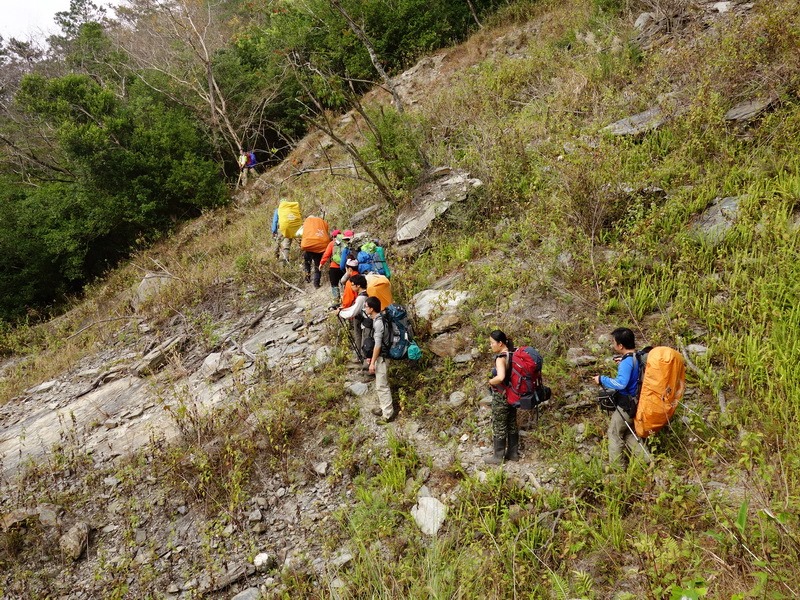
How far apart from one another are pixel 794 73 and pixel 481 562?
746 cm

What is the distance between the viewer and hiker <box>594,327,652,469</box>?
373 centimetres

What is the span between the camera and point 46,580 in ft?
15.0

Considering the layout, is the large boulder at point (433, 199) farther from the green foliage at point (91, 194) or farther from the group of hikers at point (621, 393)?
the green foliage at point (91, 194)

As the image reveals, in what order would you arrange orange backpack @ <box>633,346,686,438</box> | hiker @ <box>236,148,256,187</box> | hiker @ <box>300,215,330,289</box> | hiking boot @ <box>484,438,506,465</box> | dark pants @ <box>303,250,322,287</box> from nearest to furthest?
orange backpack @ <box>633,346,686,438</box> < hiking boot @ <box>484,438,506,465</box> < hiker @ <box>300,215,330,289</box> < dark pants @ <box>303,250,322,287</box> < hiker @ <box>236,148,256,187</box>

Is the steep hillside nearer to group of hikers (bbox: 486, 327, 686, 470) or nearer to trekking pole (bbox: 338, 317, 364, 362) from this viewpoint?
trekking pole (bbox: 338, 317, 364, 362)

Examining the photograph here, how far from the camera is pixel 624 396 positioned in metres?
3.77

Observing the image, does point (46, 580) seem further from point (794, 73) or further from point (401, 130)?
point (794, 73)

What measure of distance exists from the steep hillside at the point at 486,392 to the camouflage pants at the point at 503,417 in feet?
1.07

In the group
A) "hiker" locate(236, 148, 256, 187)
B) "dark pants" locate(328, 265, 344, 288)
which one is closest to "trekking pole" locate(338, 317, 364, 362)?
"dark pants" locate(328, 265, 344, 288)

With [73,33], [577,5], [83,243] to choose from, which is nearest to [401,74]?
[577,5]

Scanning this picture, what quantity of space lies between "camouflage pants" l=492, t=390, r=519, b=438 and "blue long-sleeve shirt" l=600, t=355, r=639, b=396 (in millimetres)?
892

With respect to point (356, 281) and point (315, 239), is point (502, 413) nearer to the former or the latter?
point (356, 281)

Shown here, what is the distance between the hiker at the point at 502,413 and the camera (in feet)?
13.8

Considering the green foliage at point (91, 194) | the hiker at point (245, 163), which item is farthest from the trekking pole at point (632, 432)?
the green foliage at point (91, 194)
